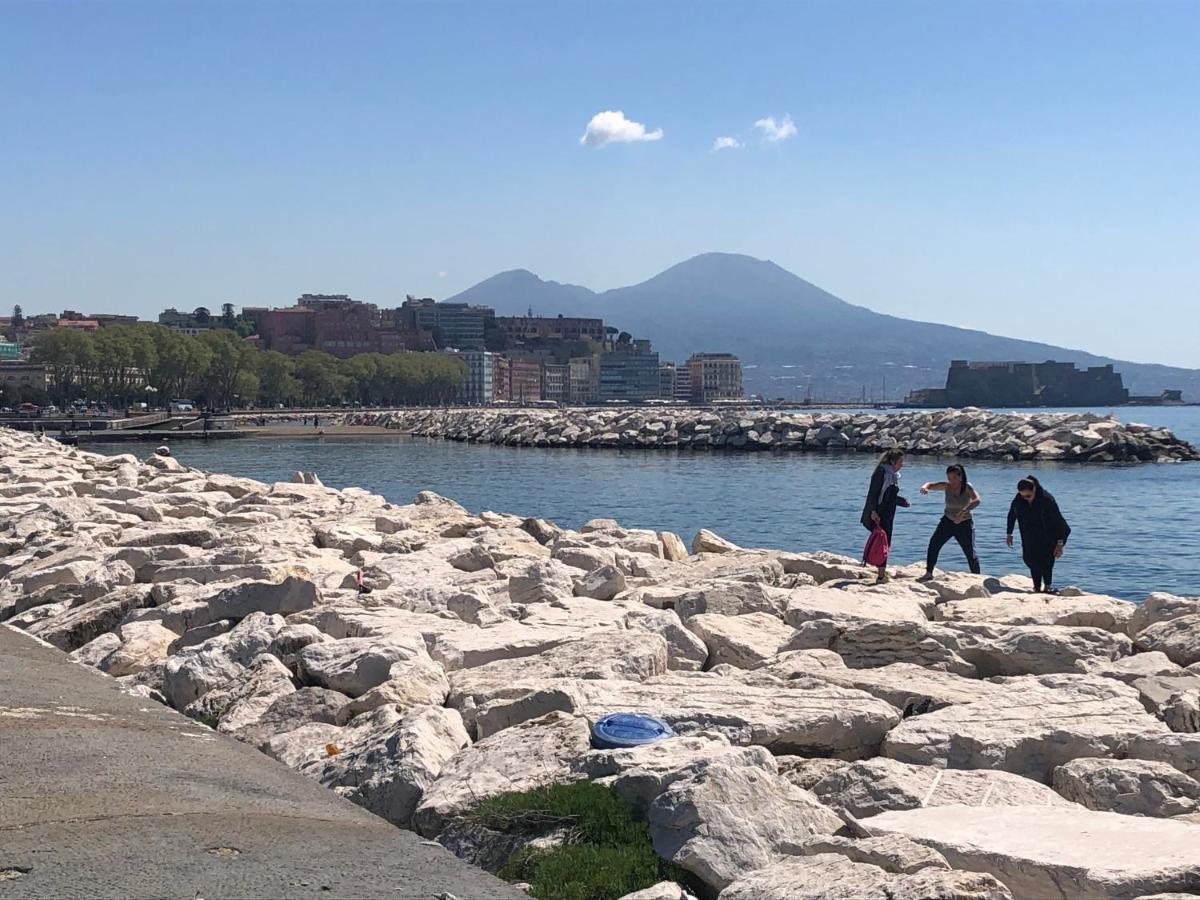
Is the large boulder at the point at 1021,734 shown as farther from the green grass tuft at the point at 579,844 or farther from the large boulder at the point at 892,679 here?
the green grass tuft at the point at 579,844

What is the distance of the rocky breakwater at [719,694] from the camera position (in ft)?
13.8

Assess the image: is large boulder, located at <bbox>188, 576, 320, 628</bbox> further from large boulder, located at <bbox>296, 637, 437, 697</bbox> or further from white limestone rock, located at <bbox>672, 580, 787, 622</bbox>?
white limestone rock, located at <bbox>672, 580, 787, 622</bbox>

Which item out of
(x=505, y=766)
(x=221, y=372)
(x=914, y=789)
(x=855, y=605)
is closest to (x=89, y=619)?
(x=505, y=766)

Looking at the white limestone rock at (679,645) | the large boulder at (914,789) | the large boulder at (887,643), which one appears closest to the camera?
the large boulder at (914,789)

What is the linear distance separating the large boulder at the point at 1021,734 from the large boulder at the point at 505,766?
1.41 meters

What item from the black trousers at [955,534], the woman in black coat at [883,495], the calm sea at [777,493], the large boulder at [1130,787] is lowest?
the calm sea at [777,493]

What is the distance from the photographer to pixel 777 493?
1323 inches

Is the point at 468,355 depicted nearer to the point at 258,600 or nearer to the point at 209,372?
the point at 209,372

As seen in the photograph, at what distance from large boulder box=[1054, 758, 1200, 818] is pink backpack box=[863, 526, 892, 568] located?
623 cm

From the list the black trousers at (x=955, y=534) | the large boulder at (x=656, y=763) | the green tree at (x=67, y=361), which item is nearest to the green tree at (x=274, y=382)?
the green tree at (x=67, y=361)

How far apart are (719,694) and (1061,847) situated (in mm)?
2177

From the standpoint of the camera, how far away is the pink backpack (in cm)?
1141

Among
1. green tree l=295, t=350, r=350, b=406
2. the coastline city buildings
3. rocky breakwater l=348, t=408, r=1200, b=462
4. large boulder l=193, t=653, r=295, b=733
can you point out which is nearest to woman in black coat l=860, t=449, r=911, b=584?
large boulder l=193, t=653, r=295, b=733

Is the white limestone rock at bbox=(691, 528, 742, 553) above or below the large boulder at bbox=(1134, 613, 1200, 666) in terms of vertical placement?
below
